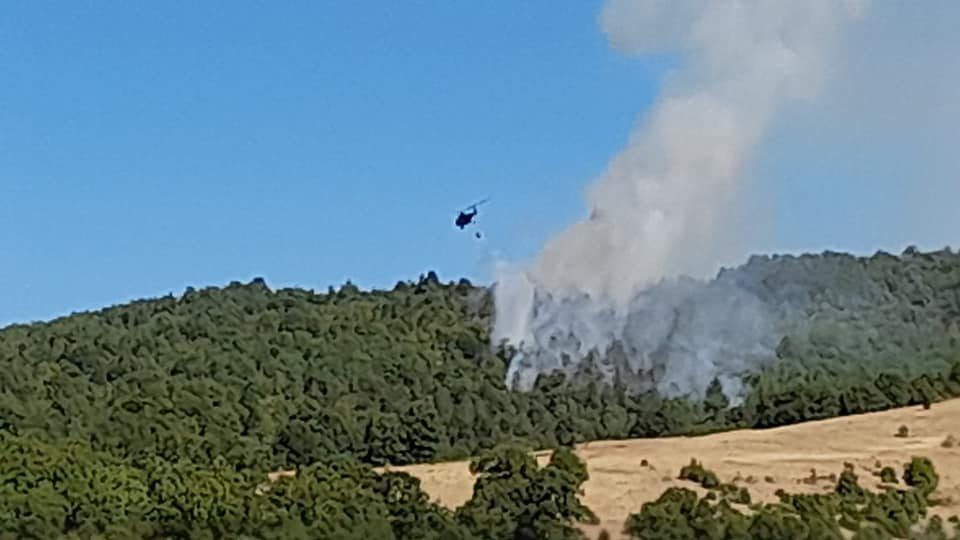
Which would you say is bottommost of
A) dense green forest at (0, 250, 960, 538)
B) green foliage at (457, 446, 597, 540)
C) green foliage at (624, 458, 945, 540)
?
green foliage at (624, 458, 945, 540)

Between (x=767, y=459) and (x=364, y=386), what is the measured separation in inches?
1923

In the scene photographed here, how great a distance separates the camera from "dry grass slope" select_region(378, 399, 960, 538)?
74625mm

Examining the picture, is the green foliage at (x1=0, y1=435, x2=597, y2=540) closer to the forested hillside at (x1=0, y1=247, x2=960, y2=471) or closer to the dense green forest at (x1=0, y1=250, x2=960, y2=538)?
the dense green forest at (x1=0, y1=250, x2=960, y2=538)

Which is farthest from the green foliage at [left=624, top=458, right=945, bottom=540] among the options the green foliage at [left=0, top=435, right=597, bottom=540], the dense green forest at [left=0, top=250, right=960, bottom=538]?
the dense green forest at [left=0, top=250, right=960, bottom=538]

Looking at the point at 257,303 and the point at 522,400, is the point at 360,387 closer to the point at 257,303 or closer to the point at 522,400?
the point at 522,400

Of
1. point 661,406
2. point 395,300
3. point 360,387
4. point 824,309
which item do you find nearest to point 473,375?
point 360,387

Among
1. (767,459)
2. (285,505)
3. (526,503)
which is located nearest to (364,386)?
(767,459)

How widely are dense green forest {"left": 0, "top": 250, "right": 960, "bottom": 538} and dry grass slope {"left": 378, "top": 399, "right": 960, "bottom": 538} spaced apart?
7.08 m

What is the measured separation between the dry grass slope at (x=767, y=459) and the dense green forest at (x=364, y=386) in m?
7.08

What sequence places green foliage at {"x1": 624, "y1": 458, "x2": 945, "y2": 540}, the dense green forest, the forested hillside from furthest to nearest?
the forested hillside, the dense green forest, green foliage at {"x1": 624, "y1": 458, "x2": 945, "y2": 540}

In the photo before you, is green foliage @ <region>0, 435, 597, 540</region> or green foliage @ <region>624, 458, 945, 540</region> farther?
green foliage @ <region>0, 435, 597, 540</region>

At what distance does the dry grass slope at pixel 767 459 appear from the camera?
74.6 meters

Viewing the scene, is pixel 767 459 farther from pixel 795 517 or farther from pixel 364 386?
pixel 364 386

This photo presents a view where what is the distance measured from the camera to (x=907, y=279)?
153 metres
